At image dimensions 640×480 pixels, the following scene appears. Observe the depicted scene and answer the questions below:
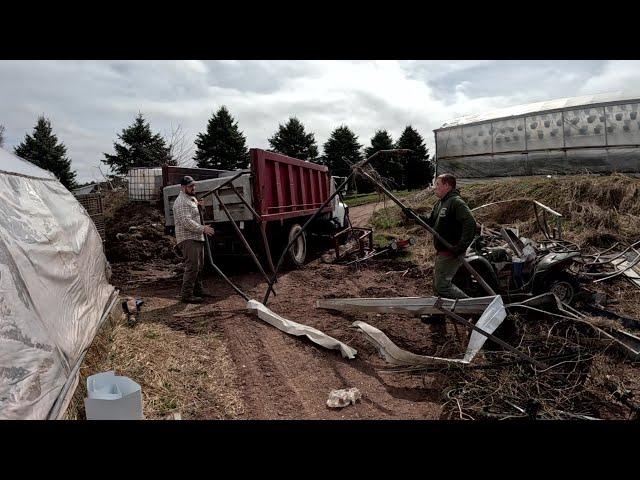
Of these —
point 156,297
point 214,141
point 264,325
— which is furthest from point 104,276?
point 214,141

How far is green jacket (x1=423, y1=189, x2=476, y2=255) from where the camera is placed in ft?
14.2

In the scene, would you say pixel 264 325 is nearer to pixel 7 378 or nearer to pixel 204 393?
pixel 204 393

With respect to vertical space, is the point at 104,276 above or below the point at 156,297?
above

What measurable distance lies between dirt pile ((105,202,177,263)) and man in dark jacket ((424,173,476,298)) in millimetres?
8618

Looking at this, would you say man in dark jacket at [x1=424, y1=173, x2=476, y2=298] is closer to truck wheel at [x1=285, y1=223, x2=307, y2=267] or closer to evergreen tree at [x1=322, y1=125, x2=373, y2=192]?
truck wheel at [x1=285, y1=223, x2=307, y2=267]

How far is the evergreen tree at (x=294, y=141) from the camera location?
34906mm

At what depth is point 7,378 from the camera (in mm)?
2371

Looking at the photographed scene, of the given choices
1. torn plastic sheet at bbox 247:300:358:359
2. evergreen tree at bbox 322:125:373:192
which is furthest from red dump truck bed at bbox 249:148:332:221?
evergreen tree at bbox 322:125:373:192

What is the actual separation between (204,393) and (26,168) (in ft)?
11.4

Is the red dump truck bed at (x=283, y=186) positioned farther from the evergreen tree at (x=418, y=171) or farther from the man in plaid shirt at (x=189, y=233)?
the evergreen tree at (x=418, y=171)

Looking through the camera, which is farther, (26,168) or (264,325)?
(264,325)

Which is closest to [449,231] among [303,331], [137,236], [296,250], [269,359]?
[303,331]

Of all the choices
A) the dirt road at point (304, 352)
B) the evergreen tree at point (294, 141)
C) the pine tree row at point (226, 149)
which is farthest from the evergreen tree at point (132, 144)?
the dirt road at point (304, 352)

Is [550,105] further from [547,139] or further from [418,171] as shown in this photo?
[418,171]
